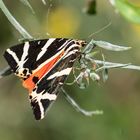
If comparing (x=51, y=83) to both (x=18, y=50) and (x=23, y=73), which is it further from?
(x=18, y=50)

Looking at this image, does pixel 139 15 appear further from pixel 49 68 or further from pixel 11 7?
pixel 11 7

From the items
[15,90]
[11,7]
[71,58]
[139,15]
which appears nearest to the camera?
[139,15]

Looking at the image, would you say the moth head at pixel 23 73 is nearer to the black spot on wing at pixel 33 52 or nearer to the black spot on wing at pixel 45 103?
the black spot on wing at pixel 33 52

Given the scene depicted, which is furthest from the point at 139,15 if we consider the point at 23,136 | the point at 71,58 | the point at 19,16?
the point at 23,136

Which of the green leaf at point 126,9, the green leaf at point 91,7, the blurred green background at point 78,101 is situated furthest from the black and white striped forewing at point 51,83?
the blurred green background at point 78,101

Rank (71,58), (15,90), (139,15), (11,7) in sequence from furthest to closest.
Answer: (15,90) < (11,7) < (71,58) < (139,15)

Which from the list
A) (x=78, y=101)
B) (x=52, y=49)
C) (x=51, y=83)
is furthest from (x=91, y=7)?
(x=78, y=101)

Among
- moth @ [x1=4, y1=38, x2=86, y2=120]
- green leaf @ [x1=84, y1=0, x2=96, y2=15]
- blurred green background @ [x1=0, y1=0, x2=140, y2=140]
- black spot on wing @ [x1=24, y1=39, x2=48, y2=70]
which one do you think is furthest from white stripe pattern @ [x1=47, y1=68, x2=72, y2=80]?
blurred green background @ [x1=0, y1=0, x2=140, y2=140]

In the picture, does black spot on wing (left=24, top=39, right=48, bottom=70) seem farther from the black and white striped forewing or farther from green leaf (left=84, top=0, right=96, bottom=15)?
green leaf (left=84, top=0, right=96, bottom=15)
